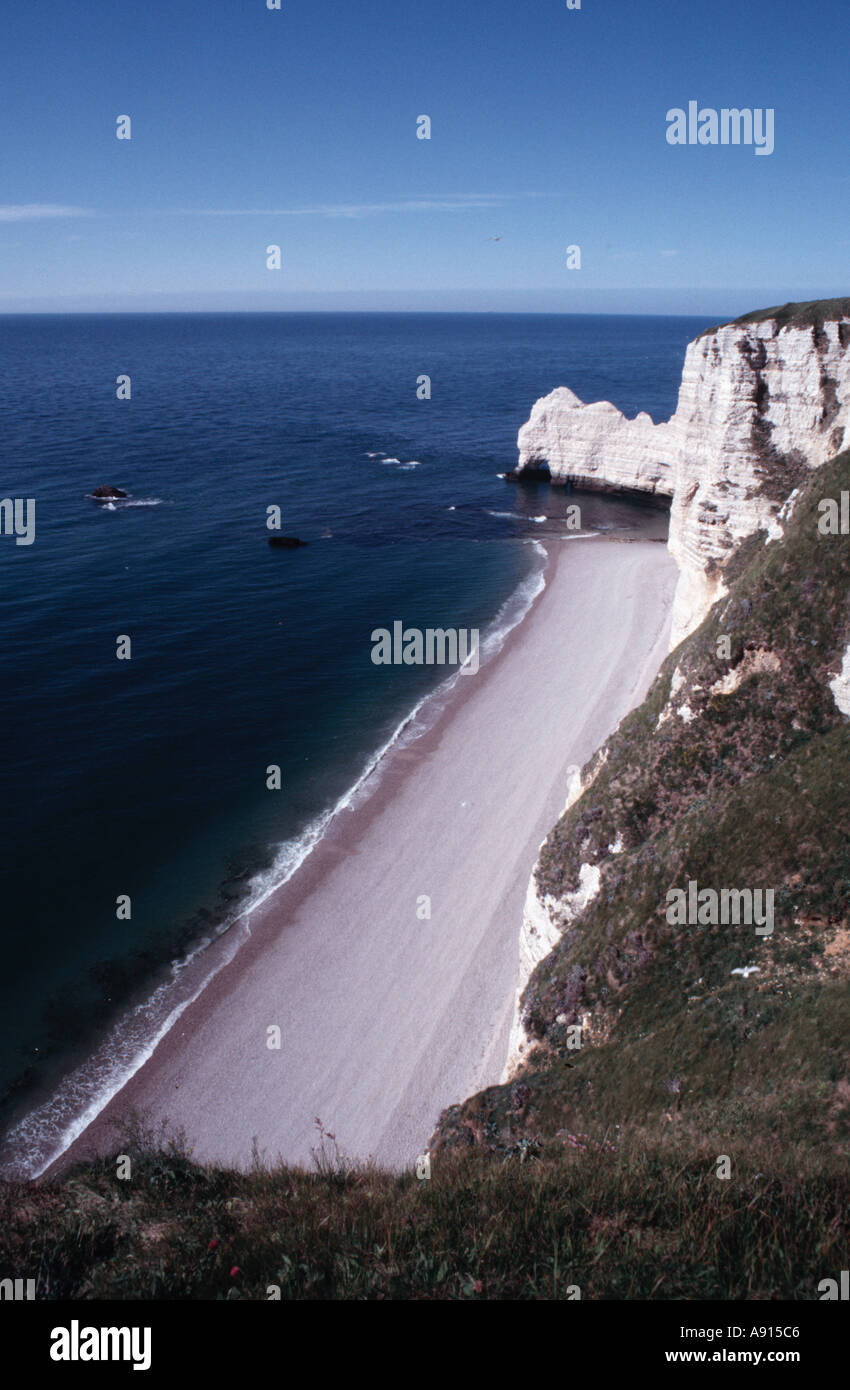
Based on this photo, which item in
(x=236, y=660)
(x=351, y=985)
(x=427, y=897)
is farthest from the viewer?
(x=236, y=660)

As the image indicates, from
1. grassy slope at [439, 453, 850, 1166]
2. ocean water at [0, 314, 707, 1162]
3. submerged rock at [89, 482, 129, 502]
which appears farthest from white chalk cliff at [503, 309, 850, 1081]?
submerged rock at [89, 482, 129, 502]

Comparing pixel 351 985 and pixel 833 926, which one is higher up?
pixel 833 926

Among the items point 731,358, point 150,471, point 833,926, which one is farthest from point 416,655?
point 150,471

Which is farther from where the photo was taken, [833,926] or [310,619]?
[310,619]

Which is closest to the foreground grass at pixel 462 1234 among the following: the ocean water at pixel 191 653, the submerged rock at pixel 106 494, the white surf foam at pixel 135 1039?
the white surf foam at pixel 135 1039

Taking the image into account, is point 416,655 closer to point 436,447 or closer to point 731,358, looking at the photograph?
point 731,358

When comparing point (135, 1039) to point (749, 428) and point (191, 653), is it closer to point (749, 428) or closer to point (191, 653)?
point (191, 653)

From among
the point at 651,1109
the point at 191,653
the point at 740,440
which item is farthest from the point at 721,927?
the point at 191,653
